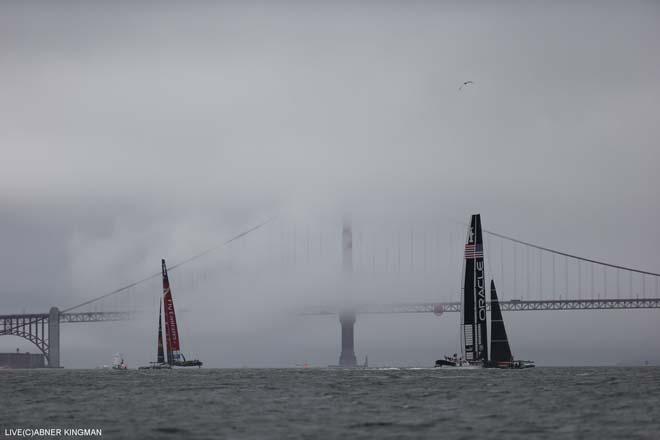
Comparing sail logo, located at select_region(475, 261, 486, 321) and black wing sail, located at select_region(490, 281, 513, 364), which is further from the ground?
sail logo, located at select_region(475, 261, 486, 321)

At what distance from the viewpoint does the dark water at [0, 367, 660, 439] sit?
111 ft

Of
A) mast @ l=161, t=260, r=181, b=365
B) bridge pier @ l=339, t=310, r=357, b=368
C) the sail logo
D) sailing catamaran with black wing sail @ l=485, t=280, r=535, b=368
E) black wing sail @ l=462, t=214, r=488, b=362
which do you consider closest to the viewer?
black wing sail @ l=462, t=214, r=488, b=362

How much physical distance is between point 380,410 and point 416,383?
22.8 m

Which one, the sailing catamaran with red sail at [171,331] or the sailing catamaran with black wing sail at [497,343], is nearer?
the sailing catamaran with black wing sail at [497,343]

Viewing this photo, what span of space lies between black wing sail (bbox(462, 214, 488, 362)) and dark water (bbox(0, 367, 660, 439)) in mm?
16484

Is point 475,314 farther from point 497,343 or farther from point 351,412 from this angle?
point 351,412

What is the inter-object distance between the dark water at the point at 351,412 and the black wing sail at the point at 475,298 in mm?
16484

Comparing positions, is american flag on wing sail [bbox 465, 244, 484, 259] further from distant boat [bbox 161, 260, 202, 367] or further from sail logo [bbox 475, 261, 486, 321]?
distant boat [bbox 161, 260, 202, 367]

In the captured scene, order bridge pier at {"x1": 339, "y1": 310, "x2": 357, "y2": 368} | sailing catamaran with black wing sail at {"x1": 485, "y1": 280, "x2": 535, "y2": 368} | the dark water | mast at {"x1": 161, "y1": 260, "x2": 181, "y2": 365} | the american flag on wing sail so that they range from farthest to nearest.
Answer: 1. bridge pier at {"x1": 339, "y1": 310, "x2": 357, "y2": 368}
2. mast at {"x1": 161, "y1": 260, "x2": 181, "y2": 365}
3. sailing catamaran with black wing sail at {"x1": 485, "y1": 280, "x2": 535, "y2": 368}
4. the american flag on wing sail
5. the dark water

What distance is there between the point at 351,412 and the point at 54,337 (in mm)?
123270

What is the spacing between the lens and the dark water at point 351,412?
3384 centimetres

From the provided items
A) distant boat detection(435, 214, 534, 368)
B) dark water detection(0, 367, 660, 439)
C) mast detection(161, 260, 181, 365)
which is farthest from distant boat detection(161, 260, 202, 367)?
dark water detection(0, 367, 660, 439)

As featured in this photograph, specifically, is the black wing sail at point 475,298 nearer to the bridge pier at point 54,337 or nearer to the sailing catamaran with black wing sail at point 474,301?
the sailing catamaran with black wing sail at point 474,301

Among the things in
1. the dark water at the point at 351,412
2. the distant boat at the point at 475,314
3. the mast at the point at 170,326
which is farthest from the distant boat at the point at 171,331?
the dark water at the point at 351,412
